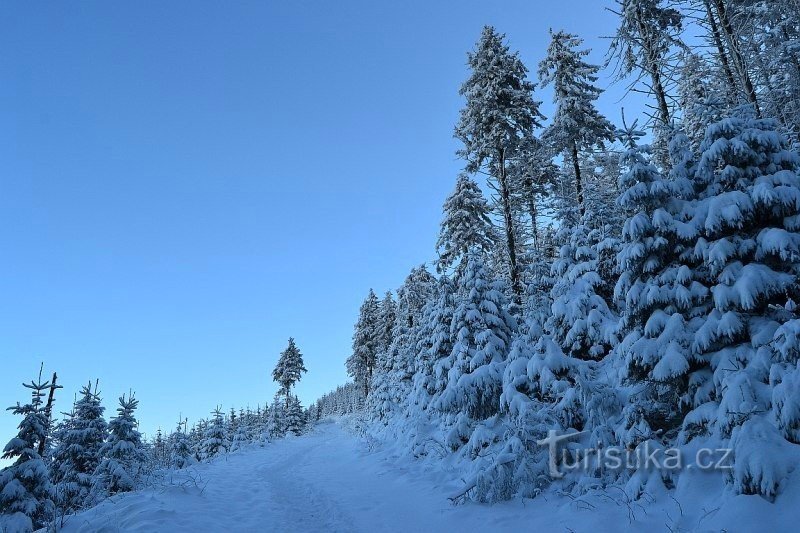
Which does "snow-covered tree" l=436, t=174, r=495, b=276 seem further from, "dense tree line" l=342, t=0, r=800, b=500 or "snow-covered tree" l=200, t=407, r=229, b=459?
"snow-covered tree" l=200, t=407, r=229, b=459

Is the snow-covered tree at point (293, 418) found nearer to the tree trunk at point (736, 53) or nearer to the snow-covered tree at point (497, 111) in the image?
the snow-covered tree at point (497, 111)

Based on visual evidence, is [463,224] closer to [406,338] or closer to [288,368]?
[406,338]

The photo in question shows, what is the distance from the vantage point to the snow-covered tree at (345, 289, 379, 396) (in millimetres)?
57969

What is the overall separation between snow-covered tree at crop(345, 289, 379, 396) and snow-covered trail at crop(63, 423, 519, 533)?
41385mm

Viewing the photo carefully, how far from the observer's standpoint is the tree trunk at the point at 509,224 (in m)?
20.8

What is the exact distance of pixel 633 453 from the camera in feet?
26.0

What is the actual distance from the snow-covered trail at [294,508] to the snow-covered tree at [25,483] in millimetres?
4420

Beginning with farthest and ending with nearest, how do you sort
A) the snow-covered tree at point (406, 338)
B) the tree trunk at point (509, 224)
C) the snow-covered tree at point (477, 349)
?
the snow-covered tree at point (406, 338) < the tree trunk at point (509, 224) < the snow-covered tree at point (477, 349)

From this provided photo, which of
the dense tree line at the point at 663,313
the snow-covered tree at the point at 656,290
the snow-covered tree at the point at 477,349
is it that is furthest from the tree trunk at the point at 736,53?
the snow-covered tree at the point at 477,349

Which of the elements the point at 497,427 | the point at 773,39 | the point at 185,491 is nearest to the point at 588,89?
the point at 773,39

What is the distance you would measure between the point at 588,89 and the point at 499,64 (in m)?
5.30

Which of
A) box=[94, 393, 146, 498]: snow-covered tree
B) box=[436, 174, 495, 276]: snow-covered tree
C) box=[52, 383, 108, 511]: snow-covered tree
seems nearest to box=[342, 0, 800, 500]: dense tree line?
Answer: box=[436, 174, 495, 276]: snow-covered tree

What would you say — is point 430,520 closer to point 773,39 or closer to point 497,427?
point 497,427

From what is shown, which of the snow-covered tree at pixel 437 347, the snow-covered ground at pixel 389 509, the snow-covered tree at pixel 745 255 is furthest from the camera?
the snow-covered tree at pixel 437 347
